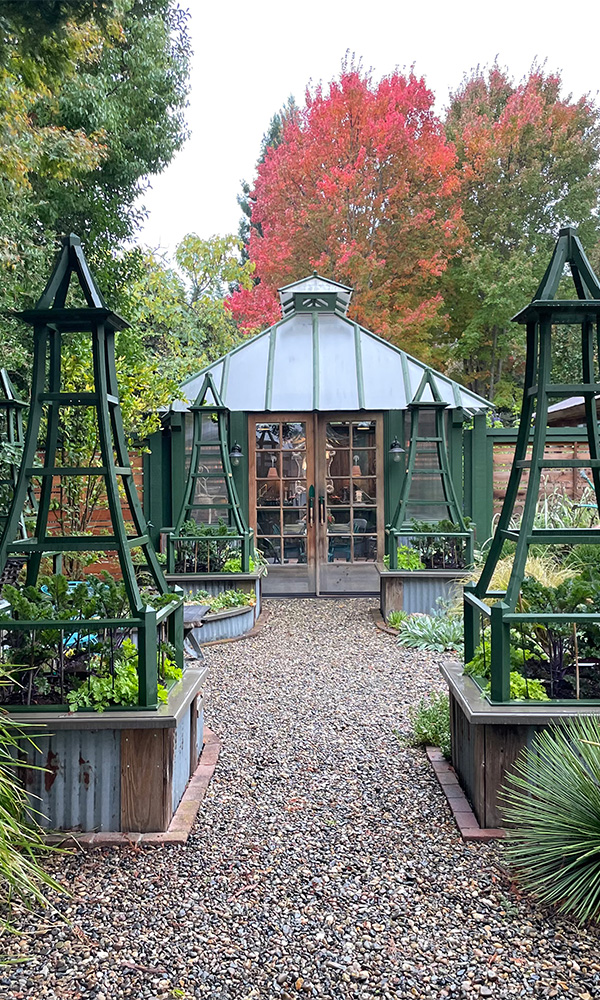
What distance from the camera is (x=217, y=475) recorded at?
7.21 meters

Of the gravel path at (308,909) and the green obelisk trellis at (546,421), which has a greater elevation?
the green obelisk trellis at (546,421)

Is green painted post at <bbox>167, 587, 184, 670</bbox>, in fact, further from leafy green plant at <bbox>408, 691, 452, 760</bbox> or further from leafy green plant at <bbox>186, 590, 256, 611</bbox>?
leafy green plant at <bbox>186, 590, 256, 611</bbox>

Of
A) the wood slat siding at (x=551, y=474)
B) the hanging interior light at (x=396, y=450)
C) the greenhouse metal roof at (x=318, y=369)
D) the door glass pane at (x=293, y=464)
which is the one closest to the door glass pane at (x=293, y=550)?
the door glass pane at (x=293, y=464)

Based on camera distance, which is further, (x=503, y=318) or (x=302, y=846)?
(x=503, y=318)

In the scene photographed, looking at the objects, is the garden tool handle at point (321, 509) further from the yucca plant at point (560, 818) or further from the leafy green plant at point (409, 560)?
the yucca plant at point (560, 818)

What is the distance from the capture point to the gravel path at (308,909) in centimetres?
183

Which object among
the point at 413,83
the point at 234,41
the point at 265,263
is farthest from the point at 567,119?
the point at 234,41

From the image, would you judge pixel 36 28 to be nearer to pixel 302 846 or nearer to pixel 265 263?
pixel 302 846

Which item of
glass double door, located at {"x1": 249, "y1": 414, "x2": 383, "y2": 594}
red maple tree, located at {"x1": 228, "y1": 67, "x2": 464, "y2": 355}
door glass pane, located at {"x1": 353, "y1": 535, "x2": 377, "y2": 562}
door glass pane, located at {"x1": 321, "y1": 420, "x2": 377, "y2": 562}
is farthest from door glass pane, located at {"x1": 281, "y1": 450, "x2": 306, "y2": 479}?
red maple tree, located at {"x1": 228, "y1": 67, "x2": 464, "y2": 355}

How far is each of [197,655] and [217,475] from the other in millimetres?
2475

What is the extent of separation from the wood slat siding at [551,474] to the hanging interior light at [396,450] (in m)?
1.33

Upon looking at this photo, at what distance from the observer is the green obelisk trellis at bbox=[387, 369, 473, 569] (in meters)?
6.76

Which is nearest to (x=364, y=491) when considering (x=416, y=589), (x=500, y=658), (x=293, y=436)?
(x=293, y=436)

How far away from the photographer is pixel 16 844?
7.55 feet
